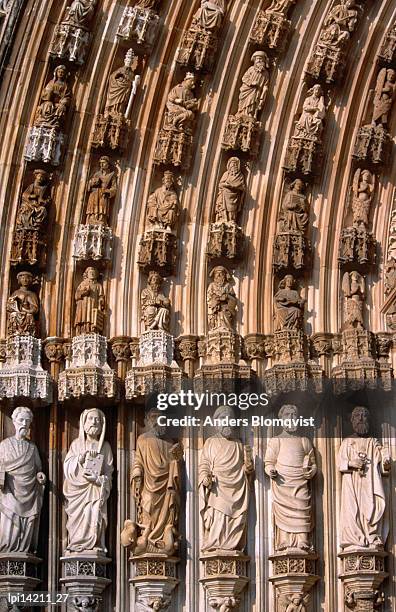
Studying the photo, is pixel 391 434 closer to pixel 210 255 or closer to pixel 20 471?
pixel 210 255

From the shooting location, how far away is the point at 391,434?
15.6 m

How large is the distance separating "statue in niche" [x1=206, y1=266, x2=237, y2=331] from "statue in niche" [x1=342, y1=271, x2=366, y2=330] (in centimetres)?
110

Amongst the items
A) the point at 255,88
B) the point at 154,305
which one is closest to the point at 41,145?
the point at 154,305

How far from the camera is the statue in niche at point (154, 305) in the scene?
15.6 metres

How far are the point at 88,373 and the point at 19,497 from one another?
1311 mm

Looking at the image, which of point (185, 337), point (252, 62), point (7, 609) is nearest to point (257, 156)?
point (252, 62)

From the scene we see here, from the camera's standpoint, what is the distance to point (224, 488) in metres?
15.2

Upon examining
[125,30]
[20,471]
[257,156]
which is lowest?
[20,471]

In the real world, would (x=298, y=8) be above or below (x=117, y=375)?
above

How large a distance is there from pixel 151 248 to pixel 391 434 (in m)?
2.92

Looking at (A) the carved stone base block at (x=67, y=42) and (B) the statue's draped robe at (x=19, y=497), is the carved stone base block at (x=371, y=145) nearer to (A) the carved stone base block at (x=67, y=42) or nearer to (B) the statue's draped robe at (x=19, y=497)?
(A) the carved stone base block at (x=67, y=42)

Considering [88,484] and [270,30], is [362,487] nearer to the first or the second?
[88,484]

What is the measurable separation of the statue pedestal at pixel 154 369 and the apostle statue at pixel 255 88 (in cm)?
241

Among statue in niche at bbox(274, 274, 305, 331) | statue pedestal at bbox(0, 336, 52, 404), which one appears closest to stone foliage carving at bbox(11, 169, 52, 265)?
statue pedestal at bbox(0, 336, 52, 404)
